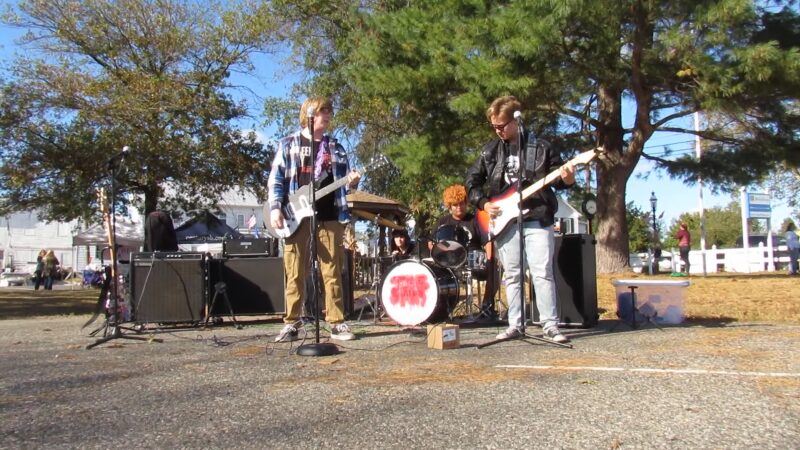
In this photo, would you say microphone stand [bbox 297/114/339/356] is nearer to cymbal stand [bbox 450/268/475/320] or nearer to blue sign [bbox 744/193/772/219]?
cymbal stand [bbox 450/268/475/320]

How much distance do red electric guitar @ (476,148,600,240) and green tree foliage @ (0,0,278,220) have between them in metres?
13.7

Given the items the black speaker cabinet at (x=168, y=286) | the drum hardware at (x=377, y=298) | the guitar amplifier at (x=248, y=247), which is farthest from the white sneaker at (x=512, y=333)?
the guitar amplifier at (x=248, y=247)

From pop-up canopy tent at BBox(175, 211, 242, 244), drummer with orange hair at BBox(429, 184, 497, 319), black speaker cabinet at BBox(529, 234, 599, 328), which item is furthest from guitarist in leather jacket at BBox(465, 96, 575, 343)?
pop-up canopy tent at BBox(175, 211, 242, 244)

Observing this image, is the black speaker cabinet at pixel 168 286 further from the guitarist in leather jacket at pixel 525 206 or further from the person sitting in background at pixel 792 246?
the person sitting in background at pixel 792 246

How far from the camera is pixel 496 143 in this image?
218 inches

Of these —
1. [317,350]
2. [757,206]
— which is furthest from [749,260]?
[317,350]

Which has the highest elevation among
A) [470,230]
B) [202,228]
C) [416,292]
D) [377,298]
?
[202,228]

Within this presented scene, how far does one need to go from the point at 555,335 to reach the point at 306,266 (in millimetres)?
2121

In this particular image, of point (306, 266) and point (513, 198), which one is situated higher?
point (513, 198)

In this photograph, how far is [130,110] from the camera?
17.5 meters

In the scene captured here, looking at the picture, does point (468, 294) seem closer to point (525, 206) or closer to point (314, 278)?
point (525, 206)

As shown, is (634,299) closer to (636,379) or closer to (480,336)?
(480,336)

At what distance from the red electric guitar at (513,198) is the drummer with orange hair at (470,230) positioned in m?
1.68

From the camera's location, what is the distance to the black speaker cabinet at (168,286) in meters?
7.62
